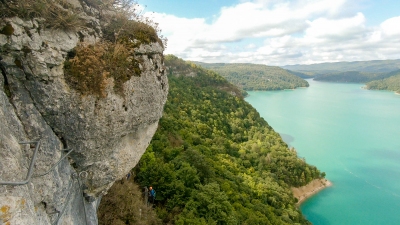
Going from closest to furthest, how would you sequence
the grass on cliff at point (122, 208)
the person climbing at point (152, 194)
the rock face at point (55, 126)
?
the rock face at point (55, 126), the grass on cliff at point (122, 208), the person climbing at point (152, 194)

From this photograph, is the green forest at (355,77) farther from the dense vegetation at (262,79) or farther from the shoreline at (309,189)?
the shoreline at (309,189)

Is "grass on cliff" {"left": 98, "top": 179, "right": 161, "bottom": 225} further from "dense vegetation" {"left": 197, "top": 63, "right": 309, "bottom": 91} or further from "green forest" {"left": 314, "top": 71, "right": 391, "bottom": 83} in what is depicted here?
"green forest" {"left": 314, "top": 71, "right": 391, "bottom": 83}

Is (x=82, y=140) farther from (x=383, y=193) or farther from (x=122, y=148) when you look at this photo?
(x=383, y=193)

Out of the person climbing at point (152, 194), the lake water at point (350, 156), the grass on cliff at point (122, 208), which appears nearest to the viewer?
the grass on cliff at point (122, 208)

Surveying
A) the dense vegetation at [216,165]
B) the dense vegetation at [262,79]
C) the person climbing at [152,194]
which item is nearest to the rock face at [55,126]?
the person climbing at [152,194]

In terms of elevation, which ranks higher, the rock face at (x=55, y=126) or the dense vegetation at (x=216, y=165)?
the rock face at (x=55, y=126)

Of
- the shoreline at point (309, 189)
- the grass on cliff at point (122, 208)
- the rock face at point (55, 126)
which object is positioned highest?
the rock face at point (55, 126)

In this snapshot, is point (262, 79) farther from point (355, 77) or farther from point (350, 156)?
point (350, 156)
